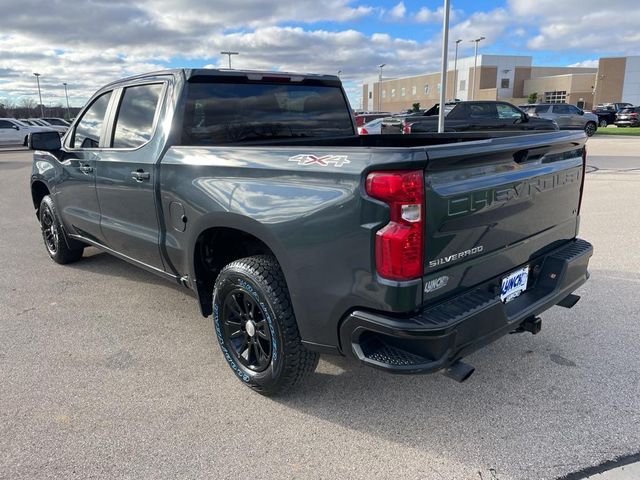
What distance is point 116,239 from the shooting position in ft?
14.0

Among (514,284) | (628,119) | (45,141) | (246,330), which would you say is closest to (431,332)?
(514,284)

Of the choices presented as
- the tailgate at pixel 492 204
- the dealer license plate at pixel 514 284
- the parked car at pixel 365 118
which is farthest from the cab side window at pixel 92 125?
the parked car at pixel 365 118

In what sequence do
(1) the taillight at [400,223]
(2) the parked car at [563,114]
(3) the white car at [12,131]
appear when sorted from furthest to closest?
(3) the white car at [12,131]
(2) the parked car at [563,114]
(1) the taillight at [400,223]

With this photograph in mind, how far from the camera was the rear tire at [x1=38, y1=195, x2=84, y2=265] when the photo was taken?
5453 mm

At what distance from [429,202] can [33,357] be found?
10.0 ft

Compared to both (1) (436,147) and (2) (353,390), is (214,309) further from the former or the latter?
(1) (436,147)

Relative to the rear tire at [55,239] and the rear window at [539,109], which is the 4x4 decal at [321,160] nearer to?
the rear tire at [55,239]

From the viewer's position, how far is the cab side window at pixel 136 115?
375cm

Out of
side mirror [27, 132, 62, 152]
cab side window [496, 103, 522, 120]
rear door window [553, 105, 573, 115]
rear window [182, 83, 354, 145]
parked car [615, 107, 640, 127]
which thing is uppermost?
rear window [182, 83, 354, 145]

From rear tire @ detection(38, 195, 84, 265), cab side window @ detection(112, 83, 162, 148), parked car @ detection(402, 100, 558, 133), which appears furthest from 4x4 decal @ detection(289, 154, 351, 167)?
parked car @ detection(402, 100, 558, 133)

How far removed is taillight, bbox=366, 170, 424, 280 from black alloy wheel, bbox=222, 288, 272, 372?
98 centimetres

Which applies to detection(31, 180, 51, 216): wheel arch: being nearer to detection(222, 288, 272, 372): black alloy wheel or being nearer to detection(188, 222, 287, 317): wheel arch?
detection(188, 222, 287, 317): wheel arch

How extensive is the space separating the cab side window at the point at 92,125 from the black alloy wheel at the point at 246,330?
2177 mm

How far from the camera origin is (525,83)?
81812 mm
